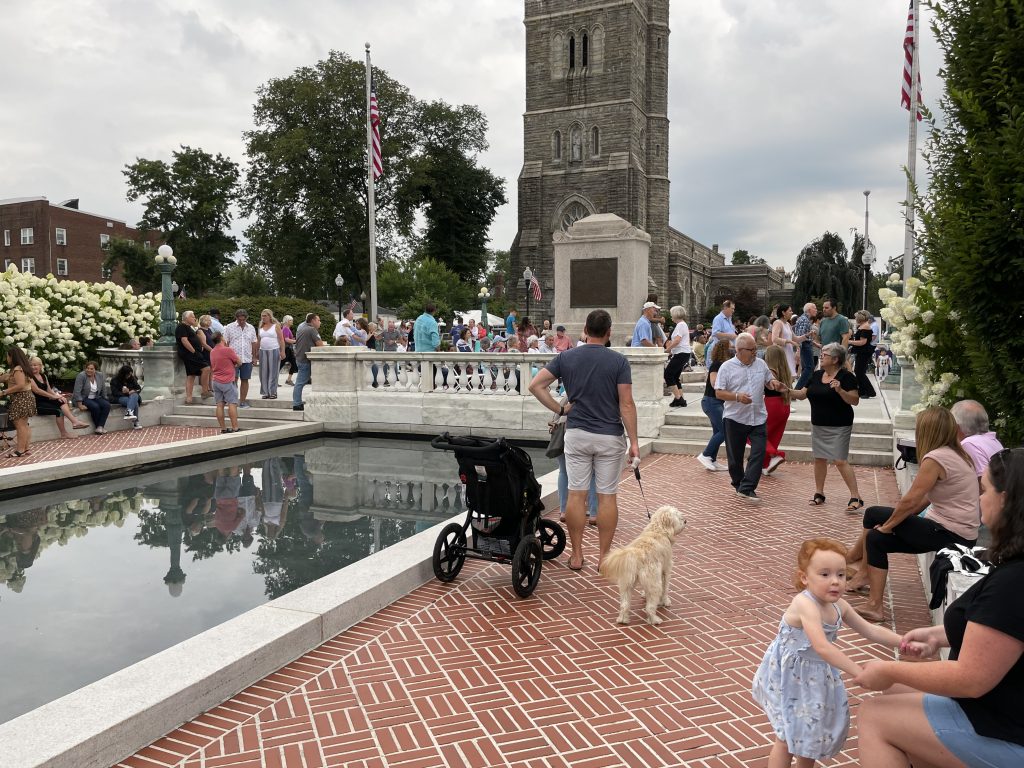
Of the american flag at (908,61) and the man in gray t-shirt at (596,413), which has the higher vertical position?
the american flag at (908,61)

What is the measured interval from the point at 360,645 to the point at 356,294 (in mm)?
46970

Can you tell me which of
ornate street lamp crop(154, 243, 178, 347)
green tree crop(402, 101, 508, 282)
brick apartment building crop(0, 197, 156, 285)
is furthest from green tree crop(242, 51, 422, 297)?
ornate street lamp crop(154, 243, 178, 347)

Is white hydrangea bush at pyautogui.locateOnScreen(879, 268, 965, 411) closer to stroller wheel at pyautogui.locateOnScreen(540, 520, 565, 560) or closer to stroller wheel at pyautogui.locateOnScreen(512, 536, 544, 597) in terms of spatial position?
stroller wheel at pyautogui.locateOnScreen(540, 520, 565, 560)

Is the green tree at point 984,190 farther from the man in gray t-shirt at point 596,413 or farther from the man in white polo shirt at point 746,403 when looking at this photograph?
the man in white polo shirt at point 746,403

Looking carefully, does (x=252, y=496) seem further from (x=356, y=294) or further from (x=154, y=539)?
(x=356, y=294)

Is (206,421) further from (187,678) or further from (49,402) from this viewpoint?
(187,678)

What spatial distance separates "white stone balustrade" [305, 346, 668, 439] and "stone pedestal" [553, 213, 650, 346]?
4.36 metres

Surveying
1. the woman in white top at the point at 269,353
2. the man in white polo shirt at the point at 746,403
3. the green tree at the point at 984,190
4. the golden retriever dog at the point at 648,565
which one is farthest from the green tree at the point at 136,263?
the green tree at the point at 984,190

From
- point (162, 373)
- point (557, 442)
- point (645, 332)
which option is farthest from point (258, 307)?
point (557, 442)

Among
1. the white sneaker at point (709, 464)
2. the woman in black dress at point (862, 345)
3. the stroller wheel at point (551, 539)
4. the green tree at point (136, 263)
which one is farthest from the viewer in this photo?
the green tree at point (136, 263)

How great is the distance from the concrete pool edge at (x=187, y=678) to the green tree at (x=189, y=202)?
161ft

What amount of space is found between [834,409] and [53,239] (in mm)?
67274

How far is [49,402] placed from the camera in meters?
13.4

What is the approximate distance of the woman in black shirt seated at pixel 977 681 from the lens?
222cm
